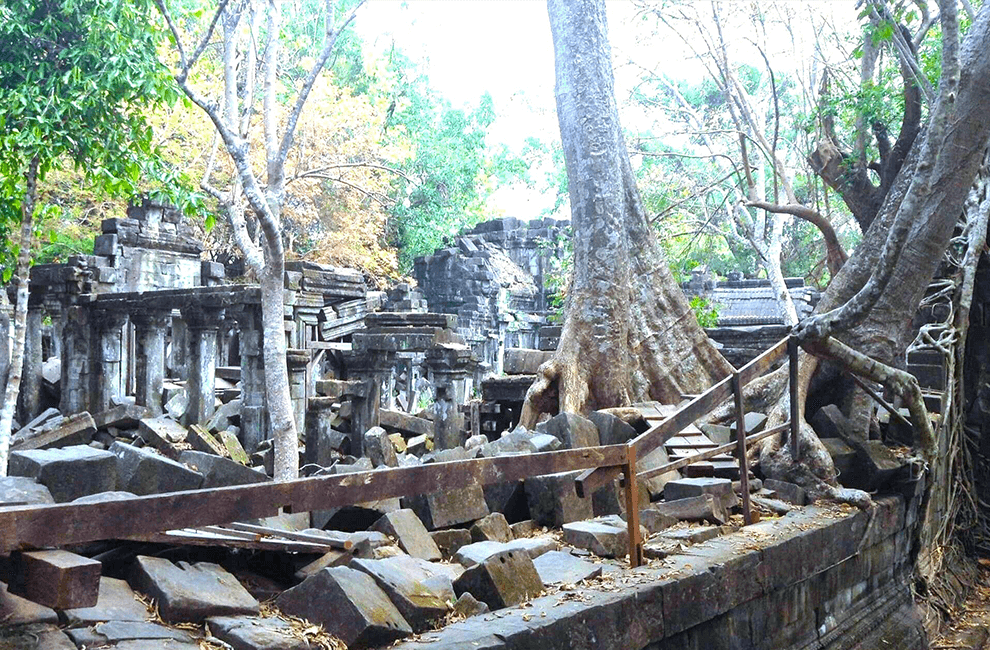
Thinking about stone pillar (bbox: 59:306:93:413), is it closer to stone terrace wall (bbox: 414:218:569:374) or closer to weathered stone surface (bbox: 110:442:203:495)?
weathered stone surface (bbox: 110:442:203:495)

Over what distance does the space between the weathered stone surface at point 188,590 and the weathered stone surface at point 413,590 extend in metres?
0.49

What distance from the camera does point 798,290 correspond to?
1880 centimetres

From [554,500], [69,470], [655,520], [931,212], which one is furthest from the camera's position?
[931,212]

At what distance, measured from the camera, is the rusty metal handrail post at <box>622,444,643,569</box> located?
167 inches

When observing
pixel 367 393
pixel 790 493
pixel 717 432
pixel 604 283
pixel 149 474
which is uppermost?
pixel 604 283

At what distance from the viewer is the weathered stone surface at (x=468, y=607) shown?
136 inches

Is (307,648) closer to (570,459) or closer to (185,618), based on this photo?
(185,618)

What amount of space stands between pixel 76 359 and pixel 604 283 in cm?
945

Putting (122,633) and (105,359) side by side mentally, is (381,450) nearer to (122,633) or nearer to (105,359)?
(122,633)

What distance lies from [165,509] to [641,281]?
662cm

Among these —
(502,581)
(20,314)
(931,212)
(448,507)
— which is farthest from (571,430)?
(20,314)

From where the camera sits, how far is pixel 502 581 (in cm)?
360

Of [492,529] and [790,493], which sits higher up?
[492,529]

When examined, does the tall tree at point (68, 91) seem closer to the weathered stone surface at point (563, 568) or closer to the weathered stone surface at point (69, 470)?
the weathered stone surface at point (69, 470)
